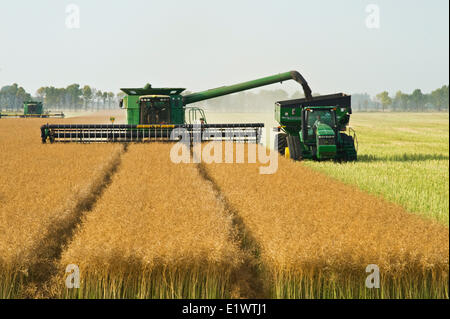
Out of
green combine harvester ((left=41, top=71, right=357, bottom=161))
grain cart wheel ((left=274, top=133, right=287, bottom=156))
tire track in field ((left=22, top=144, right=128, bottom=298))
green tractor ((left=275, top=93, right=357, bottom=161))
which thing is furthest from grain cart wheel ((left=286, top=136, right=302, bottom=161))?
tire track in field ((left=22, top=144, right=128, bottom=298))

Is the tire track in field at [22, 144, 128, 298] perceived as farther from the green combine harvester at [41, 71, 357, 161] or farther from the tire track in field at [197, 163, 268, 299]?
the green combine harvester at [41, 71, 357, 161]

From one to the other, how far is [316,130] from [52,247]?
943cm

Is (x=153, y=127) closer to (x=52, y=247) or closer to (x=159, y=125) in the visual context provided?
(x=159, y=125)

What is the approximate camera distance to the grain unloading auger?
1945 centimetres

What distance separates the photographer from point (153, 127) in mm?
19578

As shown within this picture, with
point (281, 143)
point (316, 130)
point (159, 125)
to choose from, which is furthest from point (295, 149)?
point (159, 125)

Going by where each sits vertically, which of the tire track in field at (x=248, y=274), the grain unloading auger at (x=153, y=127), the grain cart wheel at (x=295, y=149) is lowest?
the tire track in field at (x=248, y=274)

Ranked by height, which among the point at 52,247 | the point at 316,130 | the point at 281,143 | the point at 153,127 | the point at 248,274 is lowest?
the point at 248,274

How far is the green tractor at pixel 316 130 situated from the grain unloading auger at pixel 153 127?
358 centimetres

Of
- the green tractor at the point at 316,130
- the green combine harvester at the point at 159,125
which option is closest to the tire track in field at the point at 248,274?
the green tractor at the point at 316,130

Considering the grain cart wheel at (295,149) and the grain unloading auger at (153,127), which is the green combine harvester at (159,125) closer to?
the grain unloading auger at (153,127)

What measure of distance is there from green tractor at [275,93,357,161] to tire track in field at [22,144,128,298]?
696 cm

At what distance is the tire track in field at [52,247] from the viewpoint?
4.96 m

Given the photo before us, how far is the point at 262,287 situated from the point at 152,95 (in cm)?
1598
